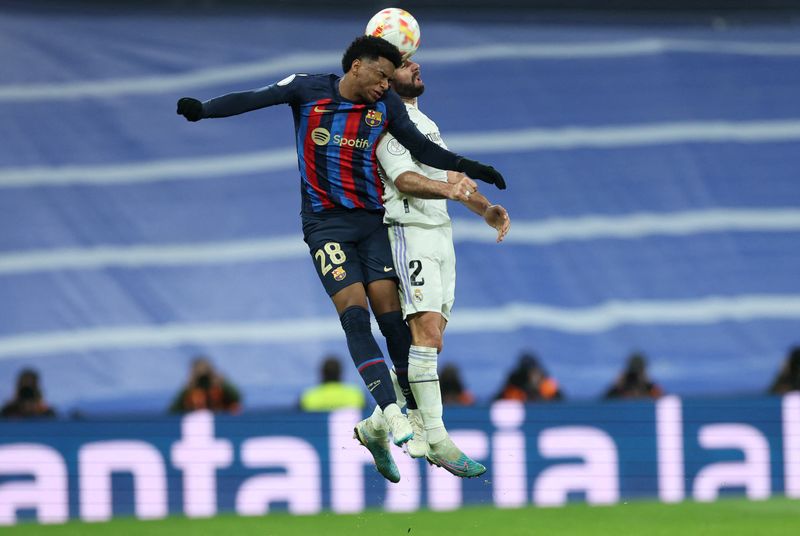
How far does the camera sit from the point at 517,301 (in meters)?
13.2

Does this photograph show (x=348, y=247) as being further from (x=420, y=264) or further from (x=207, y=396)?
(x=207, y=396)

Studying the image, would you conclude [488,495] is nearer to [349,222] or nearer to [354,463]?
[354,463]

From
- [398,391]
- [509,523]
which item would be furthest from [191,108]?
[509,523]

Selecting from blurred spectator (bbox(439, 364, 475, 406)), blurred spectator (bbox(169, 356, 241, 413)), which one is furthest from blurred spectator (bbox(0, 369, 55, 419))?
blurred spectator (bbox(439, 364, 475, 406))

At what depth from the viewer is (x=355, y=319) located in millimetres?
6531

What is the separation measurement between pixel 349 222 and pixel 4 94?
796 centimetres

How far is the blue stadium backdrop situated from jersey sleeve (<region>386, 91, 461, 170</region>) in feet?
21.5

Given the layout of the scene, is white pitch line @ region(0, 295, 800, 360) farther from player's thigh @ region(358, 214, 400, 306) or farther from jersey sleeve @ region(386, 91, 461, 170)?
jersey sleeve @ region(386, 91, 461, 170)

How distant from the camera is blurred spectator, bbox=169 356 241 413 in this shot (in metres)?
11.4

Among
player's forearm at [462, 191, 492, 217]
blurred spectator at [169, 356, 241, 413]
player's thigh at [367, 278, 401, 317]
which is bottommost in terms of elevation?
player's thigh at [367, 278, 401, 317]

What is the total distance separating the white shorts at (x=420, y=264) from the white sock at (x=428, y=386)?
21 centimetres

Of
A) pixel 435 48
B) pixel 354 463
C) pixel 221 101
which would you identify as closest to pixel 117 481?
pixel 354 463

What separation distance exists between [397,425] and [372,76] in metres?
1.63

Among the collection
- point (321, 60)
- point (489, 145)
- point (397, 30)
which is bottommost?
point (397, 30)
